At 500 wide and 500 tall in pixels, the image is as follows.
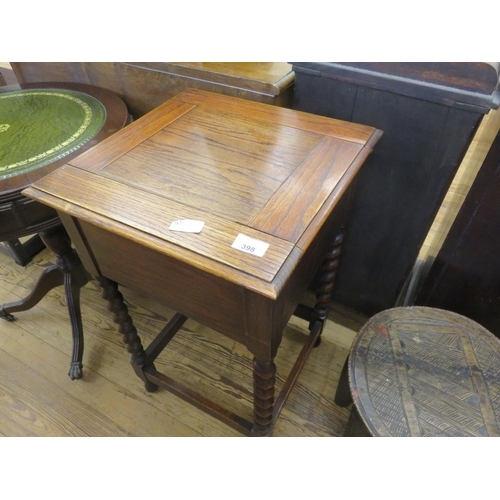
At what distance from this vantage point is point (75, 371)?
134cm

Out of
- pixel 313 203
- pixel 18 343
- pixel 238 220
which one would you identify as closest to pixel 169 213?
pixel 238 220

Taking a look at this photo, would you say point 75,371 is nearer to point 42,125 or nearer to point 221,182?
point 42,125

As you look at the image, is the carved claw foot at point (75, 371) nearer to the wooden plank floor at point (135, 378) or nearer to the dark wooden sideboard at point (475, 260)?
the wooden plank floor at point (135, 378)

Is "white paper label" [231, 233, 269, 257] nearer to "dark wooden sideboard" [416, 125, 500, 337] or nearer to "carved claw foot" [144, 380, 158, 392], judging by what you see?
"dark wooden sideboard" [416, 125, 500, 337]

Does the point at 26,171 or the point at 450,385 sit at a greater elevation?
the point at 26,171

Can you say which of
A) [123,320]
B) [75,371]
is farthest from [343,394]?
[75,371]

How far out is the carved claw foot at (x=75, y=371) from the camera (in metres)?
1.34

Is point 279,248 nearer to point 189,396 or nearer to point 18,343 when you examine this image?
point 189,396

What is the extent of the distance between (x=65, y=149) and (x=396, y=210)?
96 centimetres

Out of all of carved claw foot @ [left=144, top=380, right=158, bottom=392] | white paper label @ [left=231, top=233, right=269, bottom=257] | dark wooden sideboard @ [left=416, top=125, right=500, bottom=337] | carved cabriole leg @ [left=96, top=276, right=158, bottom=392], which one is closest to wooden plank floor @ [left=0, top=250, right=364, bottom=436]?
carved claw foot @ [left=144, top=380, right=158, bottom=392]

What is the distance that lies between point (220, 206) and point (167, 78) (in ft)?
2.39

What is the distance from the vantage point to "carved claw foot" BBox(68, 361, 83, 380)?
1.34 metres

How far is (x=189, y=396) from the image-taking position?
43.3 inches

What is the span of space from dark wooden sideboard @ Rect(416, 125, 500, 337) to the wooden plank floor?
1.20 feet
